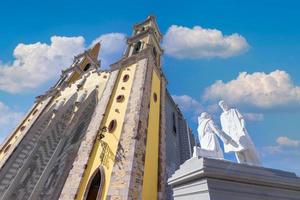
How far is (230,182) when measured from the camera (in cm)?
310

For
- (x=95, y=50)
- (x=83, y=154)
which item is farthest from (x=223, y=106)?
(x=95, y=50)

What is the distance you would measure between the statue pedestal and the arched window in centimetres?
561

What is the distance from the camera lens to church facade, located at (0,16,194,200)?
8.43m

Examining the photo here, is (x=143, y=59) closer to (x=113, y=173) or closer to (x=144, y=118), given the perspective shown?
(x=144, y=118)

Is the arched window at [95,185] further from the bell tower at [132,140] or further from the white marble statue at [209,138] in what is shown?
the white marble statue at [209,138]

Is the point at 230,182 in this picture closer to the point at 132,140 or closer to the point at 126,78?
the point at 132,140

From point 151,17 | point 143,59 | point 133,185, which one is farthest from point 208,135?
point 151,17

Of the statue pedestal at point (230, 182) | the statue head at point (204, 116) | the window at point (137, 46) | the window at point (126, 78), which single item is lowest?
the statue pedestal at point (230, 182)

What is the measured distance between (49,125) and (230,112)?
618 inches

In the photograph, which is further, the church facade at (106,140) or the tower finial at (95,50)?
the tower finial at (95,50)

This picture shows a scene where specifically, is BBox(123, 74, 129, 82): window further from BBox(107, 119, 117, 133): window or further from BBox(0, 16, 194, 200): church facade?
BBox(107, 119, 117, 133): window

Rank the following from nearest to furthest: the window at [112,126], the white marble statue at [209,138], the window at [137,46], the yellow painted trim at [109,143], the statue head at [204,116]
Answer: the white marble statue at [209,138]
the statue head at [204,116]
the yellow painted trim at [109,143]
the window at [112,126]
the window at [137,46]

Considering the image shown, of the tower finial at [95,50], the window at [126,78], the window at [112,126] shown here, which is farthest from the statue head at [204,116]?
the tower finial at [95,50]

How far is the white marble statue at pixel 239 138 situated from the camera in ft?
13.0
